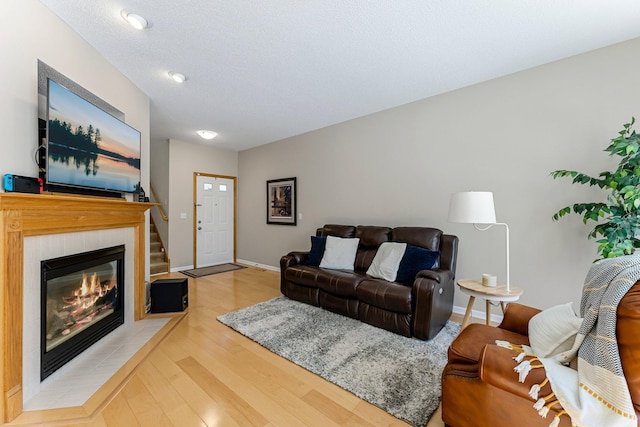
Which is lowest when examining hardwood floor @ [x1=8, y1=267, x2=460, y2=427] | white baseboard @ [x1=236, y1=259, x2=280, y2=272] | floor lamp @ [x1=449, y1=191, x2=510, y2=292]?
hardwood floor @ [x1=8, y1=267, x2=460, y2=427]

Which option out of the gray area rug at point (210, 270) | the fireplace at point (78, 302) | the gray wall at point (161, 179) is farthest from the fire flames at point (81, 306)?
the gray wall at point (161, 179)

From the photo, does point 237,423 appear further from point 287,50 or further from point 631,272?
point 287,50

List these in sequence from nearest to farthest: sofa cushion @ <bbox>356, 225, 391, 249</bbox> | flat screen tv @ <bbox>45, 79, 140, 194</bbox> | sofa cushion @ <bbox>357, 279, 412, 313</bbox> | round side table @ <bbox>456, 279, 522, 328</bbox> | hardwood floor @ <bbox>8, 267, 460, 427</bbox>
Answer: hardwood floor @ <bbox>8, 267, 460, 427</bbox> < flat screen tv @ <bbox>45, 79, 140, 194</bbox> < round side table @ <bbox>456, 279, 522, 328</bbox> < sofa cushion @ <bbox>357, 279, 412, 313</bbox> < sofa cushion @ <bbox>356, 225, 391, 249</bbox>

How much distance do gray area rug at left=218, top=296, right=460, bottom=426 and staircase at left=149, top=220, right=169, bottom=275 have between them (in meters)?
2.67

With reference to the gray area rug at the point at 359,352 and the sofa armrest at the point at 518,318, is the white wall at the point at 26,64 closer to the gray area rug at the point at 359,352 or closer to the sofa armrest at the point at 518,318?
the gray area rug at the point at 359,352

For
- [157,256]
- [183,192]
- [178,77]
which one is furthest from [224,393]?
[183,192]

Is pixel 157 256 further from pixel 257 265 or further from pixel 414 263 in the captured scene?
pixel 414 263

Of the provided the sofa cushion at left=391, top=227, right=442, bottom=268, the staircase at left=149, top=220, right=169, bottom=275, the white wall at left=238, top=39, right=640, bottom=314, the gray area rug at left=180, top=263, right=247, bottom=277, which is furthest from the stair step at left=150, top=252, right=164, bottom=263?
the sofa cushion at left=391, top=227, right=442, bottom=268

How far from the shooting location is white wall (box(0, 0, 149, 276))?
62.7 inches

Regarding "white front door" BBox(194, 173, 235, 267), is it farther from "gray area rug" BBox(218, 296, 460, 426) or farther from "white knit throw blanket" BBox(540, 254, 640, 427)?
"white knit throw blanket" BBox(540, 254, 640, 427)

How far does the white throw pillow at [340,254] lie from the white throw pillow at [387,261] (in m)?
0.34

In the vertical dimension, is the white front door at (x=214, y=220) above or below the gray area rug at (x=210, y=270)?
above

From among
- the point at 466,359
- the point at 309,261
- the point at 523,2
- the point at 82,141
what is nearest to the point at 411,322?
the point at 466,359

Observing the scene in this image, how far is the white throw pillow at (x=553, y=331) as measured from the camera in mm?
1252
